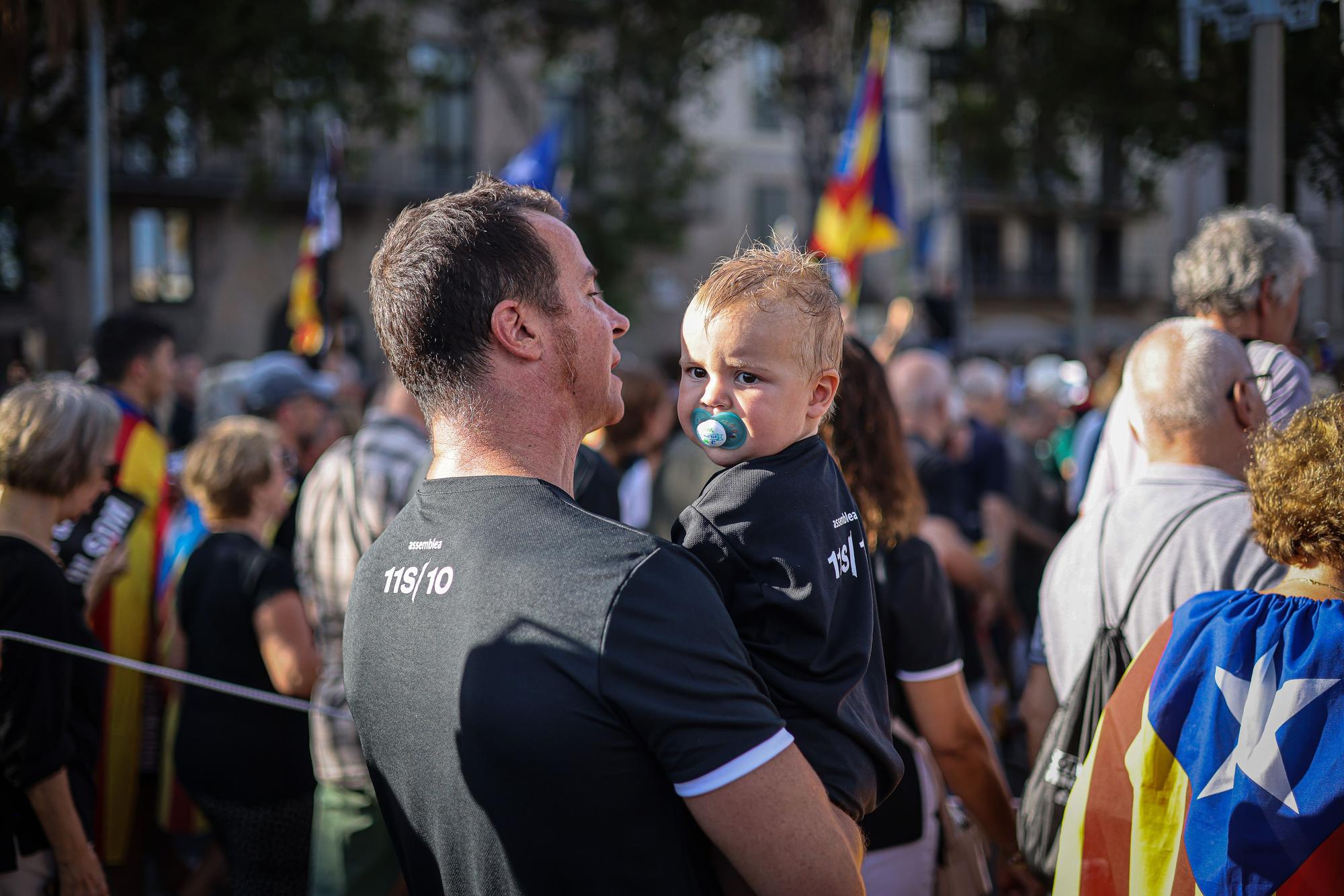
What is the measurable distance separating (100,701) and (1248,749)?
113 inches

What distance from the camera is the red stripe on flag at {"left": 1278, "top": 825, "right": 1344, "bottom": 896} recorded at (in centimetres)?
194

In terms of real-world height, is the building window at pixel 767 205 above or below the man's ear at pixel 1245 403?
above

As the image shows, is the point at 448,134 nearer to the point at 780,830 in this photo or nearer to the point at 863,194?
the point at 863,194

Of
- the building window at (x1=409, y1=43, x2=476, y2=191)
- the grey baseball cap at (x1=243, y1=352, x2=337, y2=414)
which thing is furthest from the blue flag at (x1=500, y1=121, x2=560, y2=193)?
the building window at (x1=409, y1=43, x2=476, y2=191)

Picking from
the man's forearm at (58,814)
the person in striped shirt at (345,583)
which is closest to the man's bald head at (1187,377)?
the person in striped shirt at (345,583)

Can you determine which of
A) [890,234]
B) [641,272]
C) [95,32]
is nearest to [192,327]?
[641,272]

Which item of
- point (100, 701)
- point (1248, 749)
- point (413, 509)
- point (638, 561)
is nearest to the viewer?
point (638, 561)

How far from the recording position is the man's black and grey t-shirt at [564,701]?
1523 millimetres

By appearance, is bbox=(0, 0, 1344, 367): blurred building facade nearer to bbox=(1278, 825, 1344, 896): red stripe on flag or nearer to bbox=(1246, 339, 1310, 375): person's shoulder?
bbox=(1246, 339, 1310, 375): person's shoulder

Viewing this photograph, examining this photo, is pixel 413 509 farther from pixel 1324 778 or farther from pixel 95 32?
pixel 95 32

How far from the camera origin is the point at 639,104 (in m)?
22.9

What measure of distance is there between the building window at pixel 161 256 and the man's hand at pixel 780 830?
→ 2510 cm

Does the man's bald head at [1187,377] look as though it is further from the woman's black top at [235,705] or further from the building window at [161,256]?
the building window at [161,256]

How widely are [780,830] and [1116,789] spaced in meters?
A: 0.97
